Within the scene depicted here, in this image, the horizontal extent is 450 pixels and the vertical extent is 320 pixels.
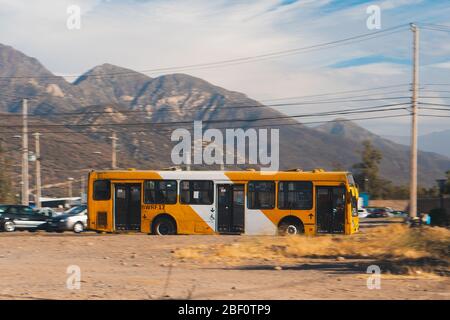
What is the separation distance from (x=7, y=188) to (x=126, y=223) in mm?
38880

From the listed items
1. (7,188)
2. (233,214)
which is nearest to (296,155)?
(7,188)

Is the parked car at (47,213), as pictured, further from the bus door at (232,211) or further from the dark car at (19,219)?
the bus door at (232,211)

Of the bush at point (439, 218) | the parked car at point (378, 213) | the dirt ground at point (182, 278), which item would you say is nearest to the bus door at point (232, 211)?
the dirt ground at point (182, 278)

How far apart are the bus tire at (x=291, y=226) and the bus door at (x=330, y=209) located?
75 cm

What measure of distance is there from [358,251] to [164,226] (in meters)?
10.9

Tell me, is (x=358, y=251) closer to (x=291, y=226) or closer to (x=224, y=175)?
(x=291, y=226)

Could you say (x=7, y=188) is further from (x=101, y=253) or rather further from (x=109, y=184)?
(x=101, y=253)

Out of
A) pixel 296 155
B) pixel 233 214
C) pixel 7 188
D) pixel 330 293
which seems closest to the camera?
pixel 330 293

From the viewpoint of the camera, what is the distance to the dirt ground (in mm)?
11461

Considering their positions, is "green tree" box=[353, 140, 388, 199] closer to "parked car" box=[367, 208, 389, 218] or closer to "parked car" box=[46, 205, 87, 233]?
"parked car" box=[367, 208, 389, 218]

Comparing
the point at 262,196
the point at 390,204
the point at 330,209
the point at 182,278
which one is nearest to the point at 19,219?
the point at 262,196

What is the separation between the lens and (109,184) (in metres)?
28.6

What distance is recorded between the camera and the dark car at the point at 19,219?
33.5 meters

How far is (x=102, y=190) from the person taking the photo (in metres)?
28.7
